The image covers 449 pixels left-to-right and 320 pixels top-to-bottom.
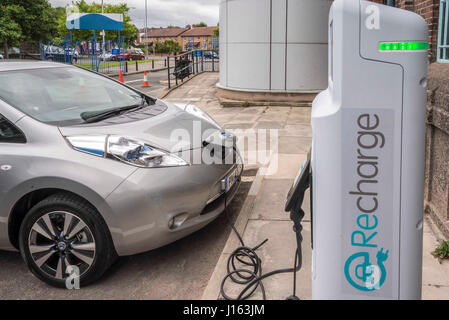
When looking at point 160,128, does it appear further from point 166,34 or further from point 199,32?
point 166,34

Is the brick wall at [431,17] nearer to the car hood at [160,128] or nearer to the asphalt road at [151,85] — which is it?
the car hood at [160,128]

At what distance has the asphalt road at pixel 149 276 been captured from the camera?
336 centimetres

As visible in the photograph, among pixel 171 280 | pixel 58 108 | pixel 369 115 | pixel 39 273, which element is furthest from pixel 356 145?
pixel 58 108

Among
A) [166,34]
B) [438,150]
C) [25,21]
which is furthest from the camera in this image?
[166,34]

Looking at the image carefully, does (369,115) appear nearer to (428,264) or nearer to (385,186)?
(385,186)

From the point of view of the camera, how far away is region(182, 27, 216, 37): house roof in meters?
125

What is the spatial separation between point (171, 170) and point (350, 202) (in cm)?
167

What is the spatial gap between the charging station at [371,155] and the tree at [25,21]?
101 feet

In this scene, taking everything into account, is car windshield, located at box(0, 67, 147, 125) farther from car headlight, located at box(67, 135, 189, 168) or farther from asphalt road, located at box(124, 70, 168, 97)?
asphalt road, located at box(124, 70, 168, 97)

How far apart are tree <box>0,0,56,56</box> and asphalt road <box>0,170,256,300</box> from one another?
28857mm

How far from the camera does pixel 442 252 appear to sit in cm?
342

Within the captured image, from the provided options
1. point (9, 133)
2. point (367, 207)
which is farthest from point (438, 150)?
point (9, 133)

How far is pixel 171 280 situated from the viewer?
3527mm

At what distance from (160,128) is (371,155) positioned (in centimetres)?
222
